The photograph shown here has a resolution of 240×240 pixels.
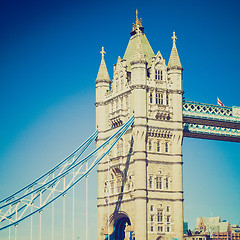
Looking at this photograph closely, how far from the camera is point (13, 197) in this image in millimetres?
87625

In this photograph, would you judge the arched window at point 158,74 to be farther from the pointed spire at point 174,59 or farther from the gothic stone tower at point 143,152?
the pointed spire at point 174,59

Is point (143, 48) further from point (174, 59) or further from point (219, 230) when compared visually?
point (219, 230)

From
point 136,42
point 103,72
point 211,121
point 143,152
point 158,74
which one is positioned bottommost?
point 143,152

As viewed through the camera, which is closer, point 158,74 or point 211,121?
point 158,74

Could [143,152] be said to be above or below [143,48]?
below

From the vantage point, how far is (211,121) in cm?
10269

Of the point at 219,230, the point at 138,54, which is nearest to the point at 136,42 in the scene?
the point at 138,54

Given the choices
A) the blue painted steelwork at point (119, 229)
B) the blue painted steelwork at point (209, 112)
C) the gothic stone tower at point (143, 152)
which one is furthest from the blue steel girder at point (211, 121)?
the blue painted steelwork at point (119, 229)

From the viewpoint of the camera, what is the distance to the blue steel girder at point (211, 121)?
329 ft

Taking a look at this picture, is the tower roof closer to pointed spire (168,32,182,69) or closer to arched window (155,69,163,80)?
arched window (155,69,163,80)

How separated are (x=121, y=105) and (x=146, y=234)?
19611 millimetres

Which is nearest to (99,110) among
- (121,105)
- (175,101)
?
(121,105)

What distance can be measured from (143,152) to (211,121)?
14.7 m

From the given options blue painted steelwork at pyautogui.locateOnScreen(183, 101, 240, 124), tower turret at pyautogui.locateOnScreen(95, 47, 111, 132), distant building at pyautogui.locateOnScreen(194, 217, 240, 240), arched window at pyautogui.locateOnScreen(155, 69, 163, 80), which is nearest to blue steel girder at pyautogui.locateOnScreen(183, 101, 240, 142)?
blue painted steelwork at pyautogui.locateOnScreen(183, 101, 240, 124)
